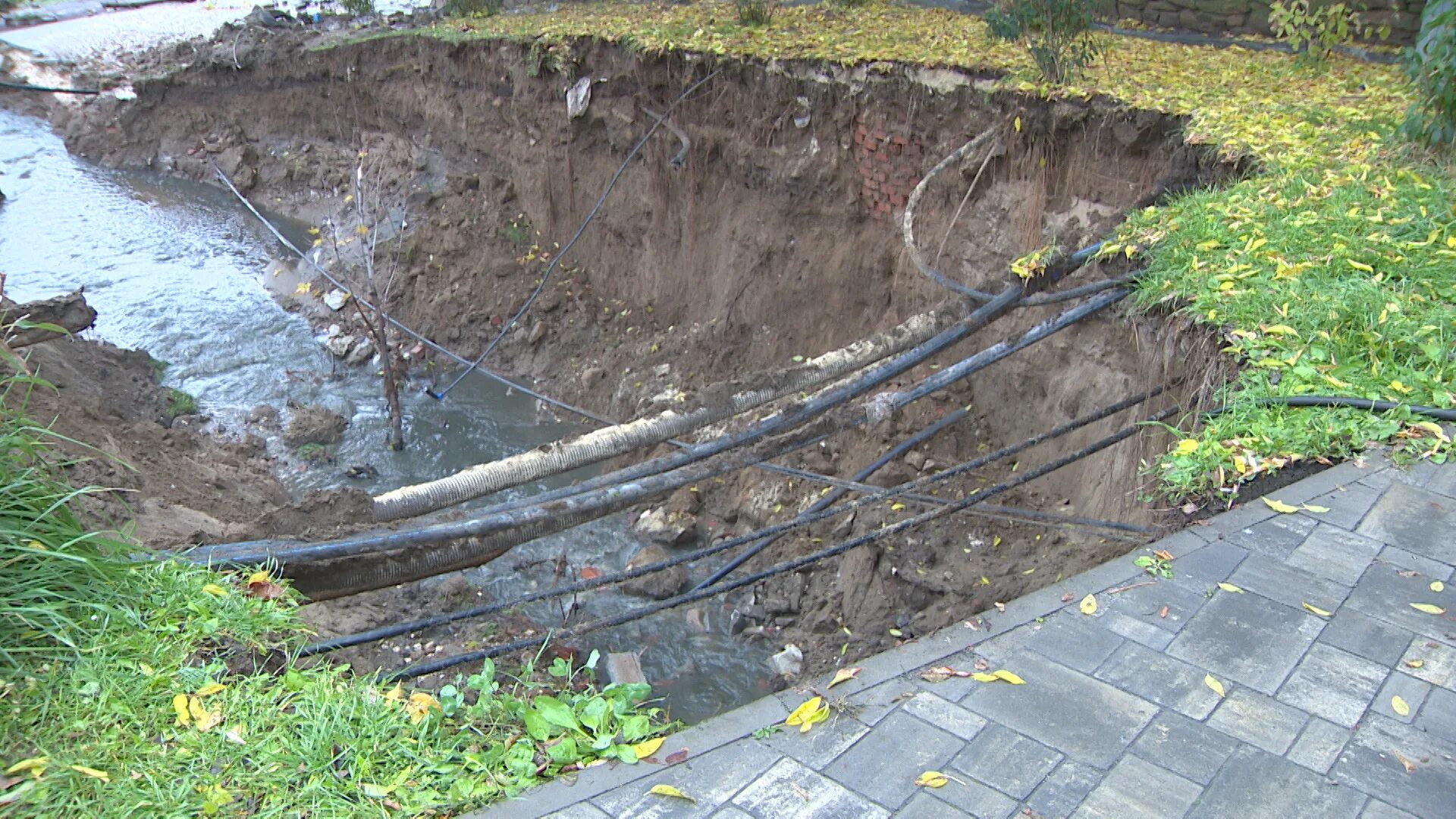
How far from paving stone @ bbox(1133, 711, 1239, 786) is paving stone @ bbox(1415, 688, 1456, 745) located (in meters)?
0.51

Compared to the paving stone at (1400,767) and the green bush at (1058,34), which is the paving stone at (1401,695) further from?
the green bush at (1058,34)

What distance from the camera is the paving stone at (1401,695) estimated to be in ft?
8.37

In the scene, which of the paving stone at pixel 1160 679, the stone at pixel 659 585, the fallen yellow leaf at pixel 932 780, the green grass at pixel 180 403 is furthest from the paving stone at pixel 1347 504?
the green grass at pixel 180 403

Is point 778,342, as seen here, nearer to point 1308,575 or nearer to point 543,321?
point 543,321

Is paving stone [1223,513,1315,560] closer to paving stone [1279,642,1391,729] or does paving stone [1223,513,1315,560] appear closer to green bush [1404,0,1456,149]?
paving stone [1279,642,1391,729]

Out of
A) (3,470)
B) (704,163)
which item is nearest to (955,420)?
(704,163)

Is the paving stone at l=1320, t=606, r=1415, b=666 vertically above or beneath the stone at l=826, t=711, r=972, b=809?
above

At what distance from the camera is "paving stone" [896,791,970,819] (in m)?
2.28

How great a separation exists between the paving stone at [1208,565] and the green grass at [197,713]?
175 cm

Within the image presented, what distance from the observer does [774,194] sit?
8.79 metres

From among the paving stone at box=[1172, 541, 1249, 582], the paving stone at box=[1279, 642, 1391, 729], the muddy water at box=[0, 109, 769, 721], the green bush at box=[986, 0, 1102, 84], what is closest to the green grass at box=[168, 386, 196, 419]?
the muddy water at box=[0, 109, 769, 721]

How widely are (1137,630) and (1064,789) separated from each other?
0.73 meters

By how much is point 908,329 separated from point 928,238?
3115 mm

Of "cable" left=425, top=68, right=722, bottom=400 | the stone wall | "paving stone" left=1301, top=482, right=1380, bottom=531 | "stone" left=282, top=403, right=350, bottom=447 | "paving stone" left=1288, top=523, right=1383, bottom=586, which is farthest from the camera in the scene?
"stone" left=282, top=403, right=350, bottom=447
